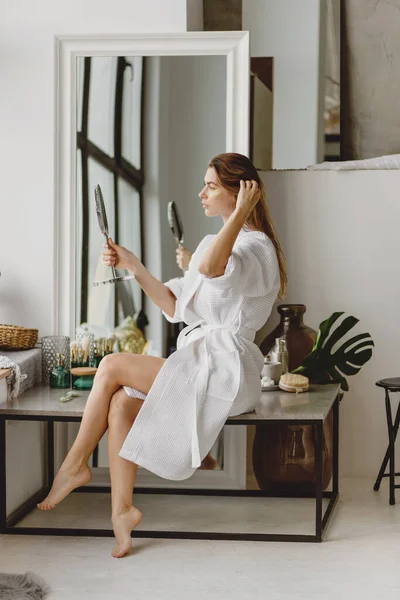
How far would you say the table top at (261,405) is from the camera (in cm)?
338

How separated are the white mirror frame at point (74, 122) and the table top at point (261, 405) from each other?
45cm

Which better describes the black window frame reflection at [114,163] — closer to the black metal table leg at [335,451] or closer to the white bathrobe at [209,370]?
the white bathrobe at [209,370]

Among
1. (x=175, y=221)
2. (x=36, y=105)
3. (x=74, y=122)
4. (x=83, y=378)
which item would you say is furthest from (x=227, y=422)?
(x=36, y=105)

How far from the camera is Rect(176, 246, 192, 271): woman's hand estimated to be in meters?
4.02

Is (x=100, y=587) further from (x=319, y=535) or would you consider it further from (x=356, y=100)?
(x=356, y=100)

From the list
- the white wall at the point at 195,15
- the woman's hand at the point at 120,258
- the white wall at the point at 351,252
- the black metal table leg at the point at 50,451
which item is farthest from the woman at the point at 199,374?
the white wall at the point at 195,15

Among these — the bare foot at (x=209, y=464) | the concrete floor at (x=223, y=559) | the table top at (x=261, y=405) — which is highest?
the table top at (x=261, y=405)

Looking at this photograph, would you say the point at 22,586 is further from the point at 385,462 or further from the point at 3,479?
the point at 385,462

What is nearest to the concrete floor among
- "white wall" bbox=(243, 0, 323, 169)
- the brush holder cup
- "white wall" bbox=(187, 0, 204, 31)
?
the brush holder cup

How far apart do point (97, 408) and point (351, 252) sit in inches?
63.3

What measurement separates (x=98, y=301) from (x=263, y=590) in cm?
165

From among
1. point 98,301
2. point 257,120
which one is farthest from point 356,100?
point 98,301

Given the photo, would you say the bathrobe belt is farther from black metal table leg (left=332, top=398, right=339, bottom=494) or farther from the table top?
black metal table leg (left=332, top=398, right=339, bottom=494)

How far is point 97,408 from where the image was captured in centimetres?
336
